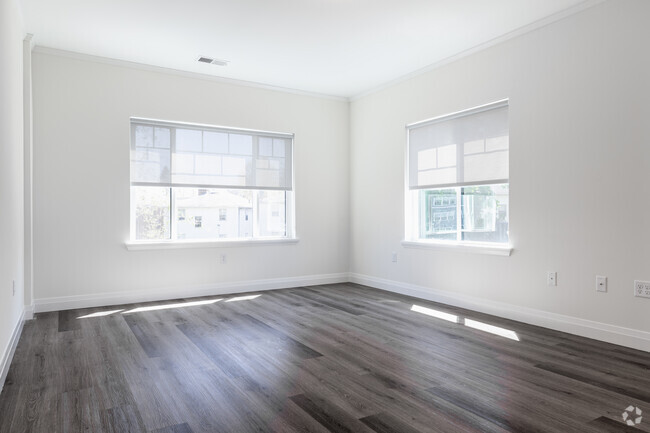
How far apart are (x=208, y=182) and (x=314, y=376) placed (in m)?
3.29

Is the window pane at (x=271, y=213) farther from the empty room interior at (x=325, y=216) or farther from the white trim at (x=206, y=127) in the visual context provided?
the white trim at (x=206, y=127)

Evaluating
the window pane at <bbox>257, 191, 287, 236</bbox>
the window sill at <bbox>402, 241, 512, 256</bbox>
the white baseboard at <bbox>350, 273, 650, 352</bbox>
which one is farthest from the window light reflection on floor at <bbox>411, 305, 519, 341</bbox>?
the window pane at <bbox>257, 191, 287, 236</bbox>

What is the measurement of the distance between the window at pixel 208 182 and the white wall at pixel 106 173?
0.15m

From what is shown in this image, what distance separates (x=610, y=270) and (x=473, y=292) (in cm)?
135

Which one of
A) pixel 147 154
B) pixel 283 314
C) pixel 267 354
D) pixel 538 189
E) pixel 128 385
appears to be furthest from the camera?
pixel 147 154

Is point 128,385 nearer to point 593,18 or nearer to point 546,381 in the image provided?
point 546,381

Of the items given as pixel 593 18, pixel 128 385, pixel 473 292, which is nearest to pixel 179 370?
pixel 128 385

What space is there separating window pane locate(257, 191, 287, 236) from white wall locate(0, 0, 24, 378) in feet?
8.66

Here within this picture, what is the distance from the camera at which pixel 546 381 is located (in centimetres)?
260

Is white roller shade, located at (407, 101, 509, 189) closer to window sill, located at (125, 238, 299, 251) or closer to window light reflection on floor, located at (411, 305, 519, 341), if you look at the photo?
window light reflection on floor, located at (411, 305, 519, 341)

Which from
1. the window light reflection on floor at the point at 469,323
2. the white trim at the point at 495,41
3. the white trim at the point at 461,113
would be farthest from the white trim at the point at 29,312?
the white trim at the point at 495,41

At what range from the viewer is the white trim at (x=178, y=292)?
452 centimetres

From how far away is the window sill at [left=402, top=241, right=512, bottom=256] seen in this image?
165 inches

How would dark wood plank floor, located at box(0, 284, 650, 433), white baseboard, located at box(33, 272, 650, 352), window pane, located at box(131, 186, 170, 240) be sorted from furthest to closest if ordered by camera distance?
window pane, located at box(131, 186, 170, 240) → white baseboard, located at box(33, 272, 650, 352) → dark wood plank floor, located at box(0, 284, 650, 433)
